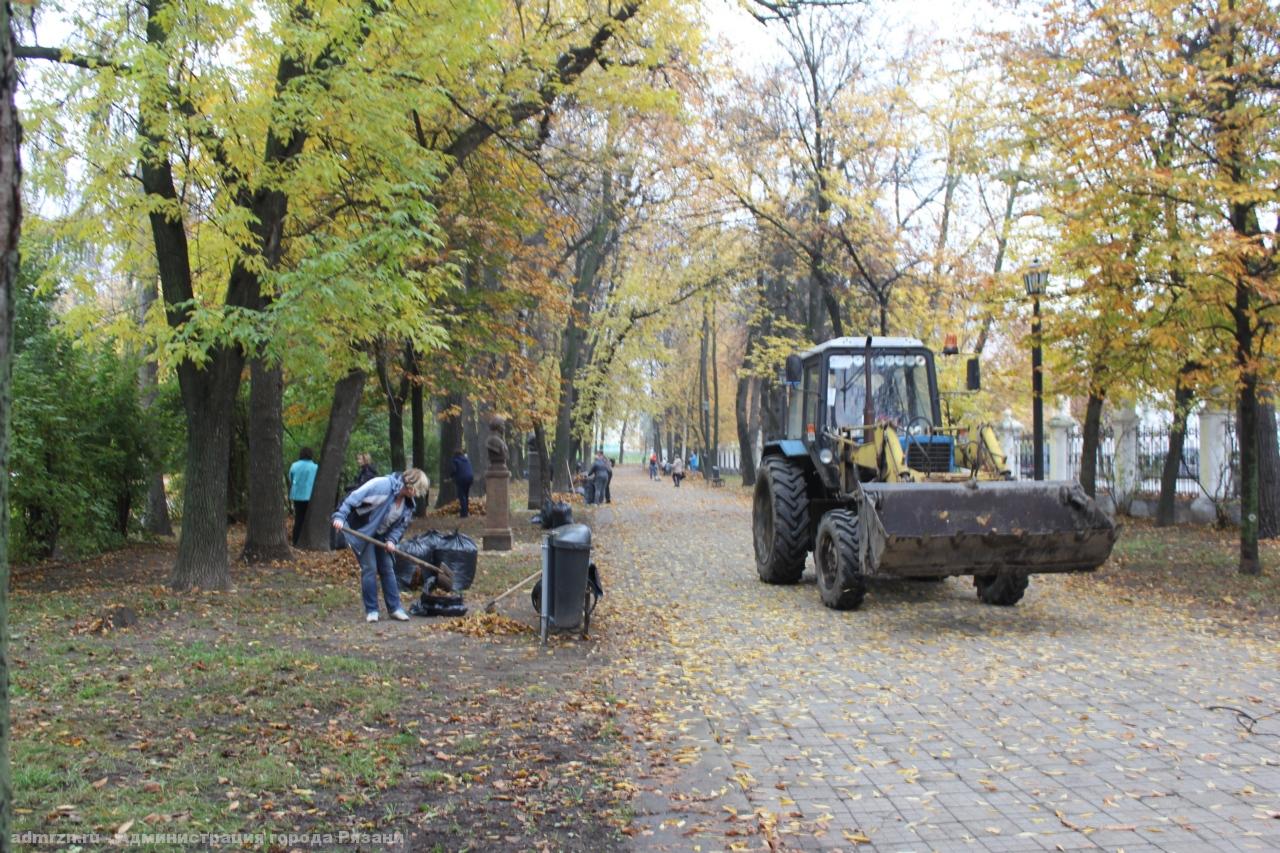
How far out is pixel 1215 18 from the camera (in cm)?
1227

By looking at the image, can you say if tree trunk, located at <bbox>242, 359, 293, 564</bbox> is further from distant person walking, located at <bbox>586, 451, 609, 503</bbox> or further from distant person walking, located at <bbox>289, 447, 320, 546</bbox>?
distant person walking, located at <bbox>586, 451, 609, 503</bbox>

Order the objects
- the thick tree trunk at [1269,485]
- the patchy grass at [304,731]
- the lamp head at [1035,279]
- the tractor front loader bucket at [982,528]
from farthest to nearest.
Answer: the thick tree trunk at [1269,485] < the lamp head at [1035,279] < the tractor front loader bucket at [982,528] < the patchy grass at [304,731]

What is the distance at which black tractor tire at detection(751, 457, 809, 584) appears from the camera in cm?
1252

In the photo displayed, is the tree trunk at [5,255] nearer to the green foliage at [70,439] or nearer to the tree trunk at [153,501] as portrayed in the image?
the green foliage at [70,439]

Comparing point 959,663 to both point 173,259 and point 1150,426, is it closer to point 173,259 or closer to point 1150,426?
point 173,259

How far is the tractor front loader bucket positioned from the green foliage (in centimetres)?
968

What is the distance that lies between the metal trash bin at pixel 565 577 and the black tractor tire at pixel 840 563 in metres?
2.65

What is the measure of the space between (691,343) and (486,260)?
39.2 metres

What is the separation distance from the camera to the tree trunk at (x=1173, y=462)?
18938mm

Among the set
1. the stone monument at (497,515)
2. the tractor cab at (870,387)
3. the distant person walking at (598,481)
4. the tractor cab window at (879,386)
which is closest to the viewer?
the tractor cab at (870,387)

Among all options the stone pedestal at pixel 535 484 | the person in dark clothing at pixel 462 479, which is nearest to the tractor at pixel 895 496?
the person in dark clothing at pixel 462 479

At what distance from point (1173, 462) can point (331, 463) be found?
1560 cm

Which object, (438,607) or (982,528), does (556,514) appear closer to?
(438,607)

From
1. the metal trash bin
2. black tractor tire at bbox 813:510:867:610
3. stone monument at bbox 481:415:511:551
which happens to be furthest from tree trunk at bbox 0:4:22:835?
stone monument at bbox 481:415:511:551
